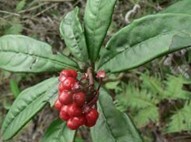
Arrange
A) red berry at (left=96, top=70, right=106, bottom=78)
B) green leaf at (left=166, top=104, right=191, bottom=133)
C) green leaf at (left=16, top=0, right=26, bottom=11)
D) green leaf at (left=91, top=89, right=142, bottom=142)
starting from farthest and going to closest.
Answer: green leaf at (left=16, top=0, right=26, bottom=11) < green leaf at (left=166, top=104, right=191, bottom=133) < green leaf at (left=91, top=89, right=142, bottom=142) < red berry at (left=96, top=70, right=106, bottom=78)

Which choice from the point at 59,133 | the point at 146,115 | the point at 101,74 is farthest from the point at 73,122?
the point at 146,115

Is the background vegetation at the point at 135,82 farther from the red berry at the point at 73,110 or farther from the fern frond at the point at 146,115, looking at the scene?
the red berry at the point at 73,110

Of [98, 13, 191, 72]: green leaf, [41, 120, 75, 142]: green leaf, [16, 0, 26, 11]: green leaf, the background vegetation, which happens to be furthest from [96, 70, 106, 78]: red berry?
[16, 0, 26, 11]: green leaf

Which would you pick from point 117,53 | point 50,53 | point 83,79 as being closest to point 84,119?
point 83,79

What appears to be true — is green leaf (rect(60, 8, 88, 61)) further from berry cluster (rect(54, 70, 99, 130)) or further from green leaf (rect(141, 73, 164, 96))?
green leaf (rect(141, 73, 164, 96))

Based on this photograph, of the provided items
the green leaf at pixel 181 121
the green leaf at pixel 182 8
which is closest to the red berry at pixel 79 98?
the green leaf at pixel 182 8
